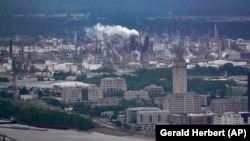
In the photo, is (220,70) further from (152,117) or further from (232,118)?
(232,118)

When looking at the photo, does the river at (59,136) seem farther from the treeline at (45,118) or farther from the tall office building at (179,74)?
the tall office building at (179,74)

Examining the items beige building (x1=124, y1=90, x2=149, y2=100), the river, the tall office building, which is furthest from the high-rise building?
the river

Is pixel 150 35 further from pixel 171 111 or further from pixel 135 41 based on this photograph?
pixel 171 111

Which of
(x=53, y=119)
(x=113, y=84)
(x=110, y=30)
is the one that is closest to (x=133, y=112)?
(x=53, y=119)

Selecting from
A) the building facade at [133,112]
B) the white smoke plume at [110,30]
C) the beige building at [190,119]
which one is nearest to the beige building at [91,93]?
the building facade at [133,112]

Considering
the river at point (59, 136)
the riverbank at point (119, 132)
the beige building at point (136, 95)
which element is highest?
the beige building at point (136, 95)

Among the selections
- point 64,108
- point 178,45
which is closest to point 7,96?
point 64,108
